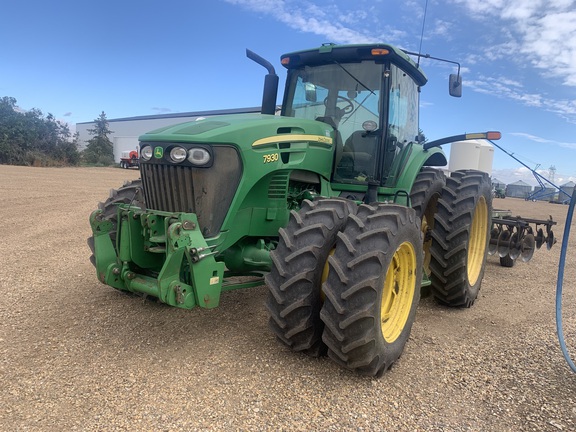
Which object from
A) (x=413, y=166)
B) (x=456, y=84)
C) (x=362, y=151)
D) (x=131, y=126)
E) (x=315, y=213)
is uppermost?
(x=131, y=126)

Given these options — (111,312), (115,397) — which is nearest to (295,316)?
(115,397)

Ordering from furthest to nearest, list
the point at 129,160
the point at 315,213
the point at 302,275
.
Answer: the point at 129,160 < the point at 315,213 < the point at 302,275

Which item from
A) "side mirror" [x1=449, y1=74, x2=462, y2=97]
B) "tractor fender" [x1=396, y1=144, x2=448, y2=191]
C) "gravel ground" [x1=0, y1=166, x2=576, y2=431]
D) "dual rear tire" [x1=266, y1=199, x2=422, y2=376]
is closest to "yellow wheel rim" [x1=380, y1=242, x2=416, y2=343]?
"dual rear tire" [x1=266, y1=199, x2=422, y2=376]

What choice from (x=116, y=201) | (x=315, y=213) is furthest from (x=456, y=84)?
(x=116, y=201)

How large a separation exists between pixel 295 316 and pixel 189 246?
92cm

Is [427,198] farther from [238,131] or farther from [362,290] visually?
[238,131]

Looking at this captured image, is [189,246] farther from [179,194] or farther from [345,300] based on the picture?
[345,300]

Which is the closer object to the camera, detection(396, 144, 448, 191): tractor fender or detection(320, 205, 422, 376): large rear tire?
detection(320, 205, 422, 376): large rear tire

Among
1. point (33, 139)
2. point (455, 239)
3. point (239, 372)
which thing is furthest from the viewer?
point (33, 139)

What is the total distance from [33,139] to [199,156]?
35.4 meters

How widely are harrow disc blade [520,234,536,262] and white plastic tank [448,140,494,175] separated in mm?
11462

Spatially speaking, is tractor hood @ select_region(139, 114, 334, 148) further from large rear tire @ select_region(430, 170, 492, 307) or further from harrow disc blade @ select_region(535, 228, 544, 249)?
harrow disc blade @ select_region(535, 228, 544, 249)

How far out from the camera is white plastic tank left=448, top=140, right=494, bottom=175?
18.6 metres

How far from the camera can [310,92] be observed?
502 centimetres
